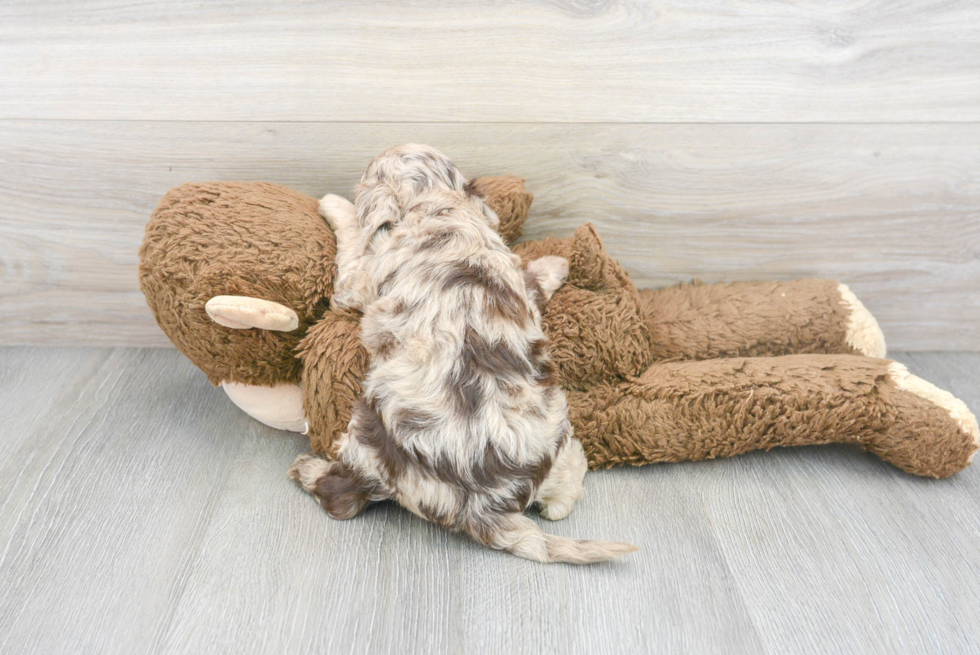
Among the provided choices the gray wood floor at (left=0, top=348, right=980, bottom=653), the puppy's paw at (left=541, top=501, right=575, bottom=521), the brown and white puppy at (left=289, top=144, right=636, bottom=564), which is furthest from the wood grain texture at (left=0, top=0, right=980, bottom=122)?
the puppy's paw at (left=541, top=501, right=575, bottom=521)

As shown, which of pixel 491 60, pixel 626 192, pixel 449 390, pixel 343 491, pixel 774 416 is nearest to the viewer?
pixel 449 390

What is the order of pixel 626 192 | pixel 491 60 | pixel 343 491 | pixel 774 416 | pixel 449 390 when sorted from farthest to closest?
pixel 626 192 → pixel 491 60 → pixel 774 416 → pixel 343 491 → pixel 449 390

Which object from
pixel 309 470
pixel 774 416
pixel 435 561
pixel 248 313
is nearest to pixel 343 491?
pixel 309 470

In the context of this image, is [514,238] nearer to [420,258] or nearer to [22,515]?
[420,258]

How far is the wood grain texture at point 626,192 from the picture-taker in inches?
67.7

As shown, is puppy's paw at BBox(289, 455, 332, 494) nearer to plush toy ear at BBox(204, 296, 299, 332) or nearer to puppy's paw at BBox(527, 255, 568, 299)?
plush toy ear at BBox(204, 296, 299, 332)

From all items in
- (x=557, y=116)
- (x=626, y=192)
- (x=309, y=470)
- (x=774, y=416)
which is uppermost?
(x=557, y=116)

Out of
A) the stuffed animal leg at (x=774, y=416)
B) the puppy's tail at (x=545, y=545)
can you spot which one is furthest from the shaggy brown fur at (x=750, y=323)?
the puppy's tail at (x=545, y=545)

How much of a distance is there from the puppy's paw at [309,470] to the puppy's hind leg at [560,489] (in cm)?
43

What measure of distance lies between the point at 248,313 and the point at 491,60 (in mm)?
801

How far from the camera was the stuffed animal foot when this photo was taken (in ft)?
5.46

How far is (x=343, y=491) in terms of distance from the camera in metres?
1.38

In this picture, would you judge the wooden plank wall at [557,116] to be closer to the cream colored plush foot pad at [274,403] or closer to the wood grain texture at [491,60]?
the wood grain texture at [491,60]

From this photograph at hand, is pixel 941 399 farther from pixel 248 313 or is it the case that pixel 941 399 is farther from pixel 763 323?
pixel 248 313
